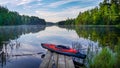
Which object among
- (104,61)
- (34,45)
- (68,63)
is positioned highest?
(104,61)

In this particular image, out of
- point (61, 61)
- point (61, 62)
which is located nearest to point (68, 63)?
point (61, 62)

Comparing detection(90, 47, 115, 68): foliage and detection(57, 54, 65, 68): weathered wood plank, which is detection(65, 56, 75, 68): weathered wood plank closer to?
detection(57, 54, 65, 68): weathered wood plank

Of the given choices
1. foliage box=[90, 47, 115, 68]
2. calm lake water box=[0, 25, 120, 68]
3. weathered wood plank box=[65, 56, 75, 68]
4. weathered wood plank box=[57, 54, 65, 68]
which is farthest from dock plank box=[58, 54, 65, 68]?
foliage box=[90, 47, 115, 68]

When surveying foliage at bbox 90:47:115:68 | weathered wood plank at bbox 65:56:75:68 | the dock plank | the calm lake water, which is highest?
foliage at bbox 90:47:115:68

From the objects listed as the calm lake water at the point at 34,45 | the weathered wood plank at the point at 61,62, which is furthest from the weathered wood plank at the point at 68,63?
the calm lake water at the point at 34,45

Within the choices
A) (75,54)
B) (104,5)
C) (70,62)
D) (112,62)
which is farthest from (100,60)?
(104,5)

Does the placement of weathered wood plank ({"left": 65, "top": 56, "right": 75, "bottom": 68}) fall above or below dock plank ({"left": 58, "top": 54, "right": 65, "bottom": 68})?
below

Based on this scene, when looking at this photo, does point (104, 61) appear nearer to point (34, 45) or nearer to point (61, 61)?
point (61, 61)

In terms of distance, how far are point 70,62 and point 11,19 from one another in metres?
146

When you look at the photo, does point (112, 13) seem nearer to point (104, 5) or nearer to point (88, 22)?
point (104, 5)

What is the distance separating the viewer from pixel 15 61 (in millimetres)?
19938

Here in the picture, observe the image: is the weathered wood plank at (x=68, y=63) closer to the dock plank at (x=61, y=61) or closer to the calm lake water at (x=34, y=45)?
the dock plank at (x=61, y=61)

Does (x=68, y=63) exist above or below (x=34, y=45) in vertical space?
above

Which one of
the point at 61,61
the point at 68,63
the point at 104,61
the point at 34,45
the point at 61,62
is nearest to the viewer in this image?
the point at 104,61
